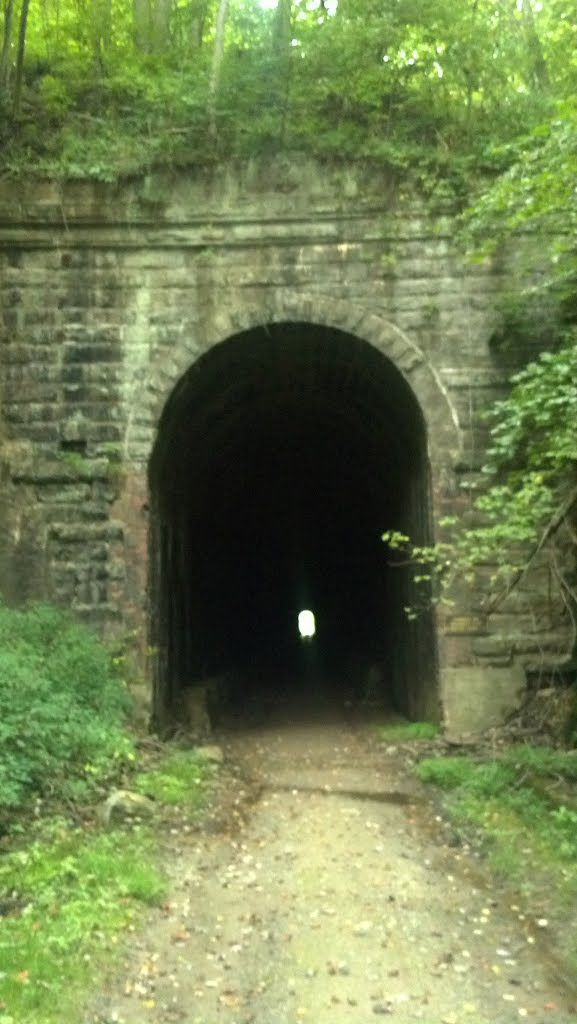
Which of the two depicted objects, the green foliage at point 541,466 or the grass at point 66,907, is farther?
the green foliage at point 541,466

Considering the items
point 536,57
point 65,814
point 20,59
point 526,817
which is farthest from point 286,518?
point 65,814

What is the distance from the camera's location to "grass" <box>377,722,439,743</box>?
10345 mm

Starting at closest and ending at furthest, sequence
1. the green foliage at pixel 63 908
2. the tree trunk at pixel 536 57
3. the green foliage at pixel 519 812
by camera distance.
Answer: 1. the green foliage at pixel 63 908
2. the green foliage at pixel 519 812
3. the tree trunk at pixel 536 57

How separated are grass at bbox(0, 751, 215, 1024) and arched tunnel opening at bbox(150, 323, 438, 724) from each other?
13.5 ft

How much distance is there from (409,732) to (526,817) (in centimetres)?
369

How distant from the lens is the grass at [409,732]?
10345 millimetres

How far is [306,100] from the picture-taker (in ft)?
35.4

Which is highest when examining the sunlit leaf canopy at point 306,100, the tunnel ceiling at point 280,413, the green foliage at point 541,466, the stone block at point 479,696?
the sunlit leaf canopy at point 306,100

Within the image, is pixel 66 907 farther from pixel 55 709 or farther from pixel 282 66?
pixel 282 66

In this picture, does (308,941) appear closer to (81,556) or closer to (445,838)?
(445,838)

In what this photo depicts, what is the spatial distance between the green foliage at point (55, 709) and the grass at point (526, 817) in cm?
290

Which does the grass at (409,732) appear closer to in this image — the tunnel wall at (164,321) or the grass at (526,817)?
the tunnel wall at (164,321)

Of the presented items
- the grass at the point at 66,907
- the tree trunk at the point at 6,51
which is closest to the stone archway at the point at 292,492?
the tree trunk at the point at 6,51

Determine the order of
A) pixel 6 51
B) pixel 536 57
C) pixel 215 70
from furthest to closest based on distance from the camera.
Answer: pixel 536 57 → pixel 215 70 → pixel 6 51
